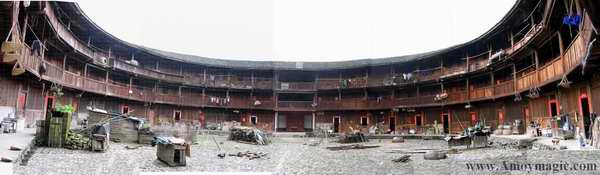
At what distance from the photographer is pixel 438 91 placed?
28844mm

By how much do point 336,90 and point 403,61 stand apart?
643 cm

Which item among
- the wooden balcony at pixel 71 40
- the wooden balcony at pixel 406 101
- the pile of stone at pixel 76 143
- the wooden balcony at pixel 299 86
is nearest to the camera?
the pile of stone at pixel 76 143

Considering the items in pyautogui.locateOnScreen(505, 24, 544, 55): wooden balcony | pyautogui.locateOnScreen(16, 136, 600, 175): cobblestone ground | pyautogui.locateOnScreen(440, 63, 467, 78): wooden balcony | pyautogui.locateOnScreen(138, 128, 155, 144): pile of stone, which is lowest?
pyautogui.locateOnScreen(16, 136, 600, 175): cobblestone ground

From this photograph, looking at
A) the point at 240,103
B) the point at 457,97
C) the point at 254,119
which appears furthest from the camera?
the point at 254,119

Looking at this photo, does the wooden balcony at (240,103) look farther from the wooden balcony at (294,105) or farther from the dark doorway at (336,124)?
the dark doorway at (336,124)

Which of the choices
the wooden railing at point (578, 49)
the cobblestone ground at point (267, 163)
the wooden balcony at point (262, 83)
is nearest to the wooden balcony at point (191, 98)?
the wooden balcony at point (262, 83)

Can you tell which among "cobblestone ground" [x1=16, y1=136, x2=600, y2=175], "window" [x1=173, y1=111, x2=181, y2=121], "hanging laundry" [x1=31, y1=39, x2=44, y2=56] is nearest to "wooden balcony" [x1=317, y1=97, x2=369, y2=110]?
"window" [x1=173, y1=111, x2=181, y2=121]

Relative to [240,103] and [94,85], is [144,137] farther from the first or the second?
[240,103]

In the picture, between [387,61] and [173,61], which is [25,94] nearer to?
[173,61]

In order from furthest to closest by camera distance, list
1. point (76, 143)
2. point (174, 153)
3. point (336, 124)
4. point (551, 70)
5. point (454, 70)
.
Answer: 1. point (336, 124)
2. point (454, 70)
3. point (551, 70)
4. point (76, 143)
5. point (174, 153)

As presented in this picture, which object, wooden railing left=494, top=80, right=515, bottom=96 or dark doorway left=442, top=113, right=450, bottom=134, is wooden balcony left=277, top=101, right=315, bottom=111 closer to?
dark doorway left=442, top=113, right=450, bottom=134

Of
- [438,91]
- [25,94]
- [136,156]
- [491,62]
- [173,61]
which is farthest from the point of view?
[173,61]

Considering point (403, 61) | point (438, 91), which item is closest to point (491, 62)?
point (438, 91)

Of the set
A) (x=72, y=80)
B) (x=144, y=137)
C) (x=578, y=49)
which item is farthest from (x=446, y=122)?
(x=72, y=80)
